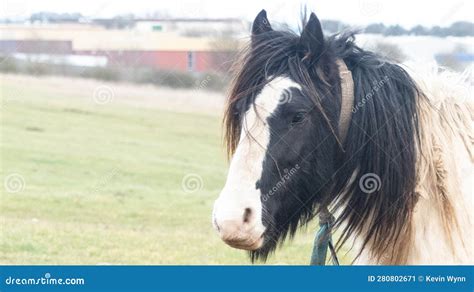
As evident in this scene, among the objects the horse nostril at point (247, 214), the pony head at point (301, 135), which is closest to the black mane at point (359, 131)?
the pony head at point (301, 135)

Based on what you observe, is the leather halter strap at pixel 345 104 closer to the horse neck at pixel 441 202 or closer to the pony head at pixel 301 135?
the pony head at pixel 301 135

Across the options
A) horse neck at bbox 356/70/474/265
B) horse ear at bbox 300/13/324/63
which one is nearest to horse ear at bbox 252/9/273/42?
horse ear at bbox 300/13/324/63

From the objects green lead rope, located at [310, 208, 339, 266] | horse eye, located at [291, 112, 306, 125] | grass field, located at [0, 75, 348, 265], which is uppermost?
horse eye, located at [291, 112, 306, 125]

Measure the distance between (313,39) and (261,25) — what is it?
338 millimetres

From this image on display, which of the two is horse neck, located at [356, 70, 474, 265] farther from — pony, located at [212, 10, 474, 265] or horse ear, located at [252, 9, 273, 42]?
horse ear, located at [252, 9, 273, 42]

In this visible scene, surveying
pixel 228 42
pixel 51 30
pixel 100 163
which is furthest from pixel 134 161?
pixel 228 42

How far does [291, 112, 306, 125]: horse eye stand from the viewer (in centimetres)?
369

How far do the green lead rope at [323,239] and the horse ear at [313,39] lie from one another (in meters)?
0.75

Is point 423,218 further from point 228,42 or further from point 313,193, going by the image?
point 228,42

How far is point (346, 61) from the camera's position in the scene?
13.0 feet
